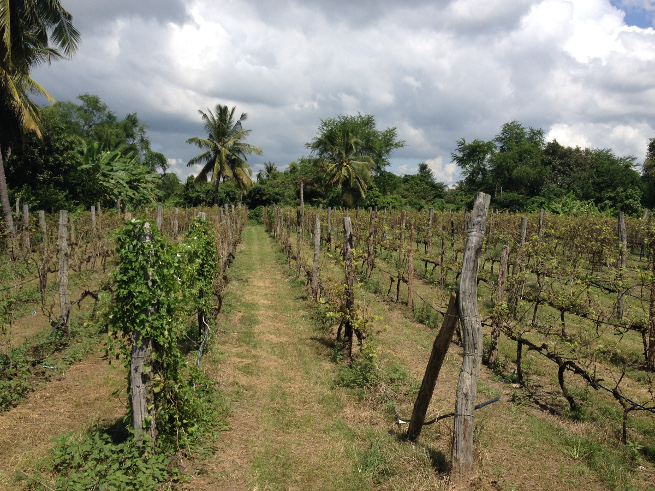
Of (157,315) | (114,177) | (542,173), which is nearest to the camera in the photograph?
(157,315)

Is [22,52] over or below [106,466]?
over

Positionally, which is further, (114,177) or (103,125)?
(103,125)

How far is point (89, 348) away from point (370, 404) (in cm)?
518

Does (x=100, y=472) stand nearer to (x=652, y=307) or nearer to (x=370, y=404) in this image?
(x=370, y=404)

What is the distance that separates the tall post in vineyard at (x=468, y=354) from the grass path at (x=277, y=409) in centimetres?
108

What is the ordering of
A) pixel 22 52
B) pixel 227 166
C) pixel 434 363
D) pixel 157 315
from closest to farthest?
1. pixel 157 315
2. pixel 434 363
3. pixel 22 52
4. pixel 227 166

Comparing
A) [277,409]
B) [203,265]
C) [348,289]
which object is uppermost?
[203,265]

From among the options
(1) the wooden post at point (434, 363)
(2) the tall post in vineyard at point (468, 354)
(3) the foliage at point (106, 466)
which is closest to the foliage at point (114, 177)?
(3) the foliage at point (106, 466)

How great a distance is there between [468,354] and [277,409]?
9.73ft

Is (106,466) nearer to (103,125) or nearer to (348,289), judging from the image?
(348,289)

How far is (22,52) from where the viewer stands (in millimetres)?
13781

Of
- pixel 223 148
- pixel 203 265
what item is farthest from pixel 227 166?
pixel 203 265

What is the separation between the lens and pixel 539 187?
1843 inches

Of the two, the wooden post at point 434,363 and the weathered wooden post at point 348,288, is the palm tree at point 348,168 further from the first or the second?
the wooden post at point 434,363
